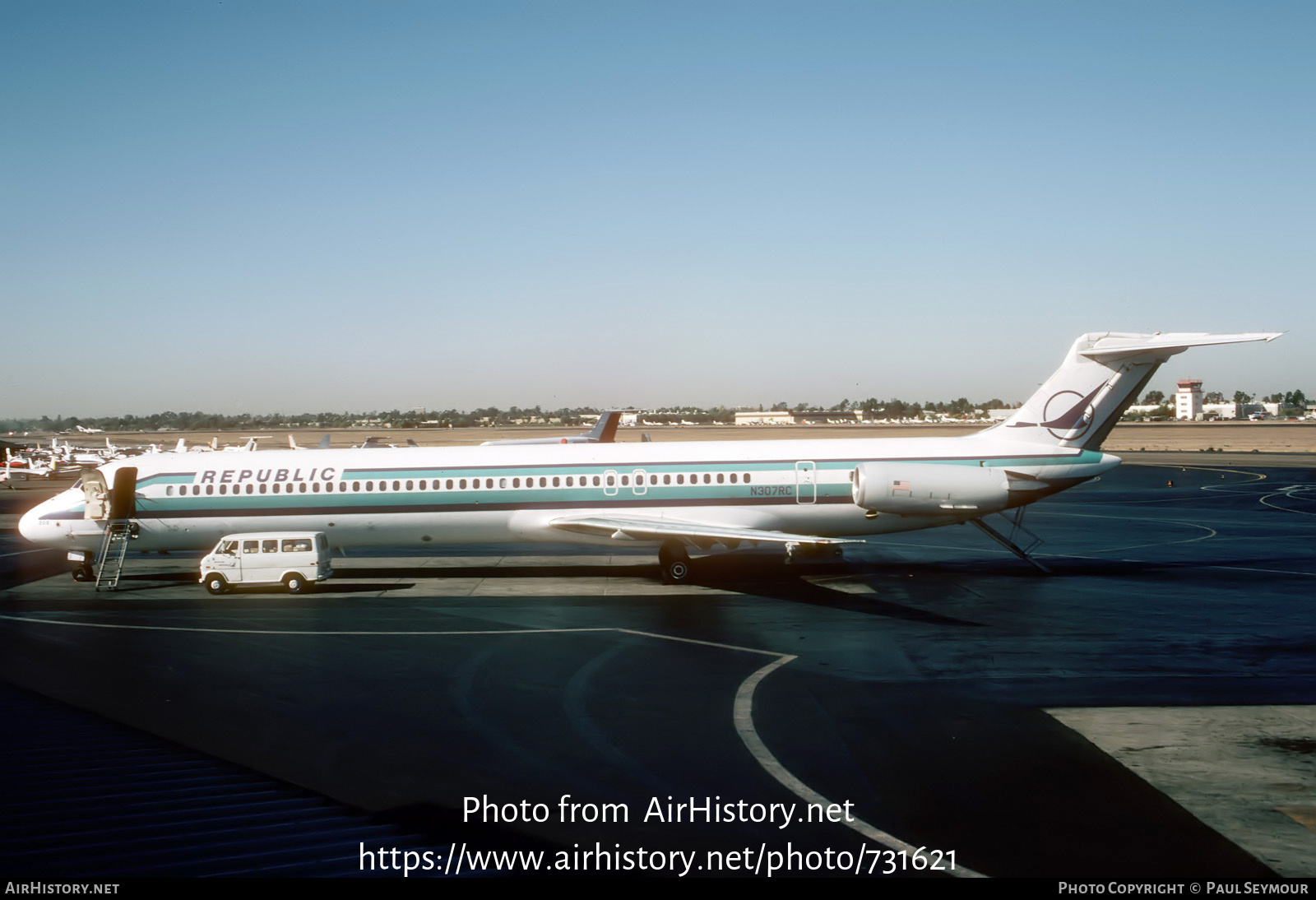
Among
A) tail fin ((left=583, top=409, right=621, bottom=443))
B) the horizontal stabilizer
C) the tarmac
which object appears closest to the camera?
the tarmac

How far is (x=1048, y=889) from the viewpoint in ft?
25.8

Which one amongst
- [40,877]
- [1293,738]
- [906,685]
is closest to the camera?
[40,877]

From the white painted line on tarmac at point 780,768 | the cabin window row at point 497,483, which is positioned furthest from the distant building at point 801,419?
the white painted line on tarmac at point 780,768

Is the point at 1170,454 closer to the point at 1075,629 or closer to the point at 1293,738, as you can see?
the point at 1075,629

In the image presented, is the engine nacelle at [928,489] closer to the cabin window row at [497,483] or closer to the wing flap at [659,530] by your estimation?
the wing flap at [659,530]

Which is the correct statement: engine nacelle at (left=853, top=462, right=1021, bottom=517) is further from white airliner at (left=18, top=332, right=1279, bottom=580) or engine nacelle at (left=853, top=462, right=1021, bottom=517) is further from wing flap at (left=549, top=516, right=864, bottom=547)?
wing flap at (left=549, top=516, right=864, bottom=547)

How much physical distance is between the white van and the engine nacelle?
47.8 feet


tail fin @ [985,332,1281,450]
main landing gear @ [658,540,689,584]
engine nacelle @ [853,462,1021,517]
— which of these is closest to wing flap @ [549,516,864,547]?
main landing gear @ [658,540,689,584]

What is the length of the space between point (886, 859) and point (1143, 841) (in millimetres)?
2655

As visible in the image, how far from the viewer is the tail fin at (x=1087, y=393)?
24188 millimetres

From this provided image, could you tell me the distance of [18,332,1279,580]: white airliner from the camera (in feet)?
80.0

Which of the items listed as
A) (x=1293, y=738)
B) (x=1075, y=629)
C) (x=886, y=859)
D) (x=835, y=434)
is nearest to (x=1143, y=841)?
(x=886, y=859)

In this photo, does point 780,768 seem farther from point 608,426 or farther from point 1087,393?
point 608,426

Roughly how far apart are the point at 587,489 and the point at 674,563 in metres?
3.25
